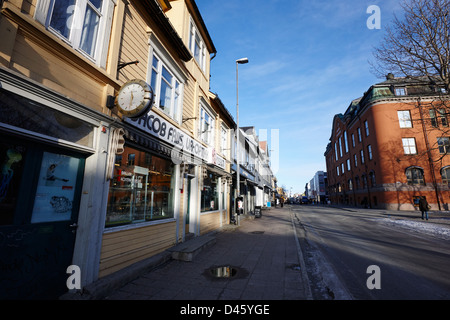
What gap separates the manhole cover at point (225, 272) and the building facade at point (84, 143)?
1.97 m

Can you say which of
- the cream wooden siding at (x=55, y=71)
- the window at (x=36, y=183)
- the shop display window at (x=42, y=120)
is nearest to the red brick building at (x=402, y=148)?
the cream wooden siding at (x=55, y=71)

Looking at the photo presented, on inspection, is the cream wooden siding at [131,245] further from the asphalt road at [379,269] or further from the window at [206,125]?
the window at [206,125]

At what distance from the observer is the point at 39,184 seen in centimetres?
355

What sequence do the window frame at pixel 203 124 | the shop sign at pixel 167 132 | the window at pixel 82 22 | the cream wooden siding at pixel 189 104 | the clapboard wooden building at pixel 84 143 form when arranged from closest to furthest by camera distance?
the clapboard wooden building at pixel 84 143, the window at pixel 82 22, the shop sign at pixel 167 132, the cream wooden siding at pixel 189 104, the window frame at pixel 203 124

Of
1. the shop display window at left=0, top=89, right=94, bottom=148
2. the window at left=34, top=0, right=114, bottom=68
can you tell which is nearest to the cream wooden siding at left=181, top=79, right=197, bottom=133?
the window at left=34, top=0, right=114, bottom=68

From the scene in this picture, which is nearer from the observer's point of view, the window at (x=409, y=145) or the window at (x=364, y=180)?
the window at (x=409, y=145)

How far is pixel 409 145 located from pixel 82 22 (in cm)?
3694

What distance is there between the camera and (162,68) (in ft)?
24.5

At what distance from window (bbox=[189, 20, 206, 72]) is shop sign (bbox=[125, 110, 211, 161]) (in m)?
4.70

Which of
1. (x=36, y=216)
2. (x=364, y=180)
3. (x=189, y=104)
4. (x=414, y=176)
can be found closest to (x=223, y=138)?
(x=189, y=104)

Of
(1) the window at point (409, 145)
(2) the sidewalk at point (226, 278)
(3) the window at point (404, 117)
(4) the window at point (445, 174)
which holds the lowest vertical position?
(2) the sidewalk at point (226, 278)

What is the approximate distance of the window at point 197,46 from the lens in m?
10.0
